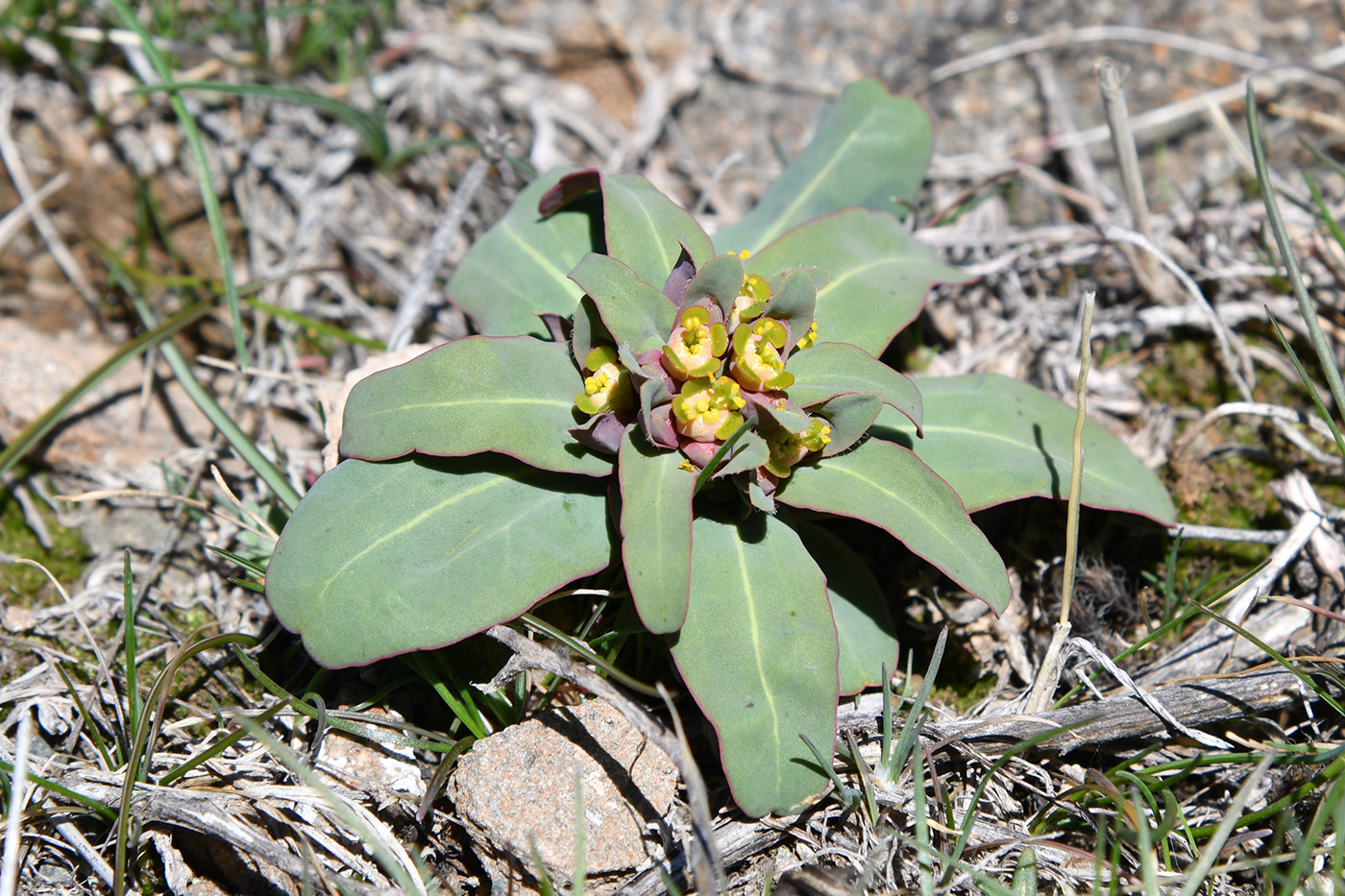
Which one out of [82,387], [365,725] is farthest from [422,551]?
[82,387]

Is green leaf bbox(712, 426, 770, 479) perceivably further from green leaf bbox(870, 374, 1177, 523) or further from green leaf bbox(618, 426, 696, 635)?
green leaf bbox(870, 374, 1177, 523)

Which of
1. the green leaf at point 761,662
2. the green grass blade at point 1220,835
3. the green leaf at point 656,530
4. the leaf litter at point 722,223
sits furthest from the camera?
the leaf litter at point 722,223

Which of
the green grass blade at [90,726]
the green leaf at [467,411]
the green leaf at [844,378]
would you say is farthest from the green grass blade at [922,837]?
the green grass blade at [90,726]

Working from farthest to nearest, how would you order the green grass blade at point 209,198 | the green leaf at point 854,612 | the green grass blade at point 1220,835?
the green grass blade at point 209,198, the green leaf at point 854,612, the green grass blade at point 1220,835

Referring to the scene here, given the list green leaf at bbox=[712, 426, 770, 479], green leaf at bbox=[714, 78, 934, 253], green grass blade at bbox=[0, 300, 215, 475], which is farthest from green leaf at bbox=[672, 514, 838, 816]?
green grass blade at bbox=[0, 300, 215, 475]

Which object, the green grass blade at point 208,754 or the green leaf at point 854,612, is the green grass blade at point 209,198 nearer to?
the green grass blade at point 208,754
